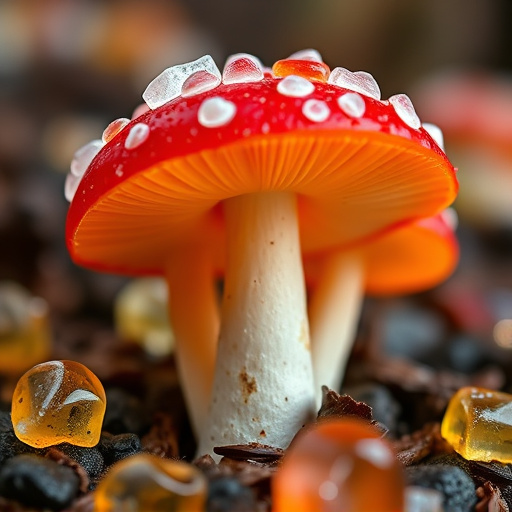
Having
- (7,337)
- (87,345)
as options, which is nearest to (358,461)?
(7,337)

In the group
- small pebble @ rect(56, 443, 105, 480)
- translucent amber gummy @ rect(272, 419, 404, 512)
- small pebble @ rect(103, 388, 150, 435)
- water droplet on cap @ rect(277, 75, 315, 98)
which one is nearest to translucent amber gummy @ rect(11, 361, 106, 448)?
small pebble @ rect(56, 443, 105, 480)

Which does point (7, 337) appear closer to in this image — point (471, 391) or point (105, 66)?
point (471, 391)

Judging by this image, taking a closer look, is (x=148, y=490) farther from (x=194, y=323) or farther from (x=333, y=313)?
(x=333, y=313)

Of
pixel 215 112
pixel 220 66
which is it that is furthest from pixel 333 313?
pixel 220 66

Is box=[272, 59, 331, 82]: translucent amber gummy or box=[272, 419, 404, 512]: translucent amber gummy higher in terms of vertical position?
box=[272, 59, 331, 82]: translucent amber gummy

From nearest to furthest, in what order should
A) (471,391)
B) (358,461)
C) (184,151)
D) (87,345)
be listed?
(358,461), (184,151), (471,391), (87,345)

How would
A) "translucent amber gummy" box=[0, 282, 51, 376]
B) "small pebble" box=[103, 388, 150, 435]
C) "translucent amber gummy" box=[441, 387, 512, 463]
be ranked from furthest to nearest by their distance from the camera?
"translucent amber gummy" box=[0, 282, 51, 376] → "small pebble" box=[103, 388, 150, 435] → "translucent amber gummy" box=[441, 387, 512, 463]

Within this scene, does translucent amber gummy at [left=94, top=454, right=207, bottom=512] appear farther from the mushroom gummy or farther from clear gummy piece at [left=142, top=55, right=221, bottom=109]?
clear gummy piece at [left=142, top=55, right=221, bottom=109]
